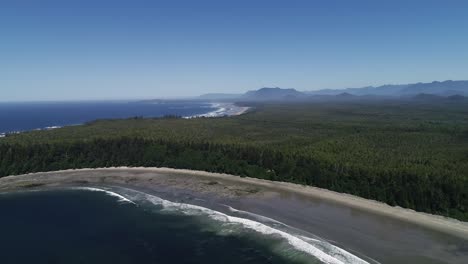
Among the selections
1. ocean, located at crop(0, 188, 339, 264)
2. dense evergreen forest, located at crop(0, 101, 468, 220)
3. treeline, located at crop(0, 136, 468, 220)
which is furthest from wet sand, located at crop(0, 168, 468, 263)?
ocean, located at crop(0, 188, 339, 264)

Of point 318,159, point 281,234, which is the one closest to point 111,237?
point 281,234

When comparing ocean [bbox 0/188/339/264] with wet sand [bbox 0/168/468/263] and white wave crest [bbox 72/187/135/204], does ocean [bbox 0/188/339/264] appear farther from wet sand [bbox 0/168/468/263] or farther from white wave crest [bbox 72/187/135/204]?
wet sand [bbox 0/168/468/263]

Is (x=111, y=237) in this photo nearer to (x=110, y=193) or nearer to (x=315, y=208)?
(x=110, y=193)

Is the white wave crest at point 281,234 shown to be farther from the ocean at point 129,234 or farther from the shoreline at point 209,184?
the shoreline at point 209,184

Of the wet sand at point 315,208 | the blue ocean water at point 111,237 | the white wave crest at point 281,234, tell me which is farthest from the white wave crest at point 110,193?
the wet sand at point 315,208

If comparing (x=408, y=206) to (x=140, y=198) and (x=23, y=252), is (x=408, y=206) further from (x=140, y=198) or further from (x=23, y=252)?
(x=23, y=252)
